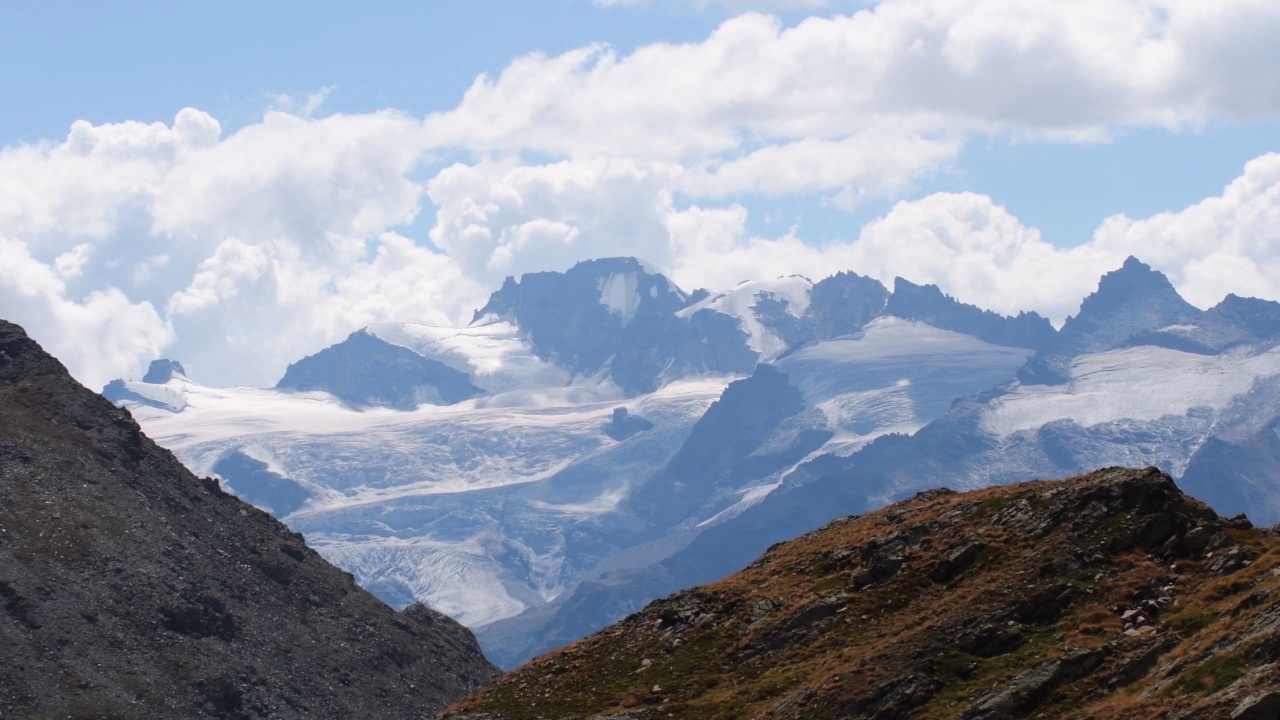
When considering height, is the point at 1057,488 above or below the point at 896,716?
above

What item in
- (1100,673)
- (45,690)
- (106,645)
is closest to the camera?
(1100,673)

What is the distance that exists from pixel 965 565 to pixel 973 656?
9.48m

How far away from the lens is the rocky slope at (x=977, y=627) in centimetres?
5681

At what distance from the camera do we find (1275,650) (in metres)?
51.3

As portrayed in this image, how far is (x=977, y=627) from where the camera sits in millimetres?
64125

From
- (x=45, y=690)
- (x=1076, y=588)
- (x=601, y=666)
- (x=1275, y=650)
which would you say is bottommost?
(x=1275, y=650)

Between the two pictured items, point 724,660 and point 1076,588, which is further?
point 724,660

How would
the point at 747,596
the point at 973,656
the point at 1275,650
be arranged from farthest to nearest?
the point at 747,596
the point at 973,656
the point at 1275,650

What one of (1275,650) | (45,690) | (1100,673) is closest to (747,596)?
(1100,673)

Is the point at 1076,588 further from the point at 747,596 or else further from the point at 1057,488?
the point at 747,596

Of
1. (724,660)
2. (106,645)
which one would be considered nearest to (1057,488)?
A: (724,660)

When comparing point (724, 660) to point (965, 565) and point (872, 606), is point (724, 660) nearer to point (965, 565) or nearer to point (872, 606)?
point (872, 606)

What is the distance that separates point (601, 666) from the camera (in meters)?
75.8

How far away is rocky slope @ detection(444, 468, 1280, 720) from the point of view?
5681cm
